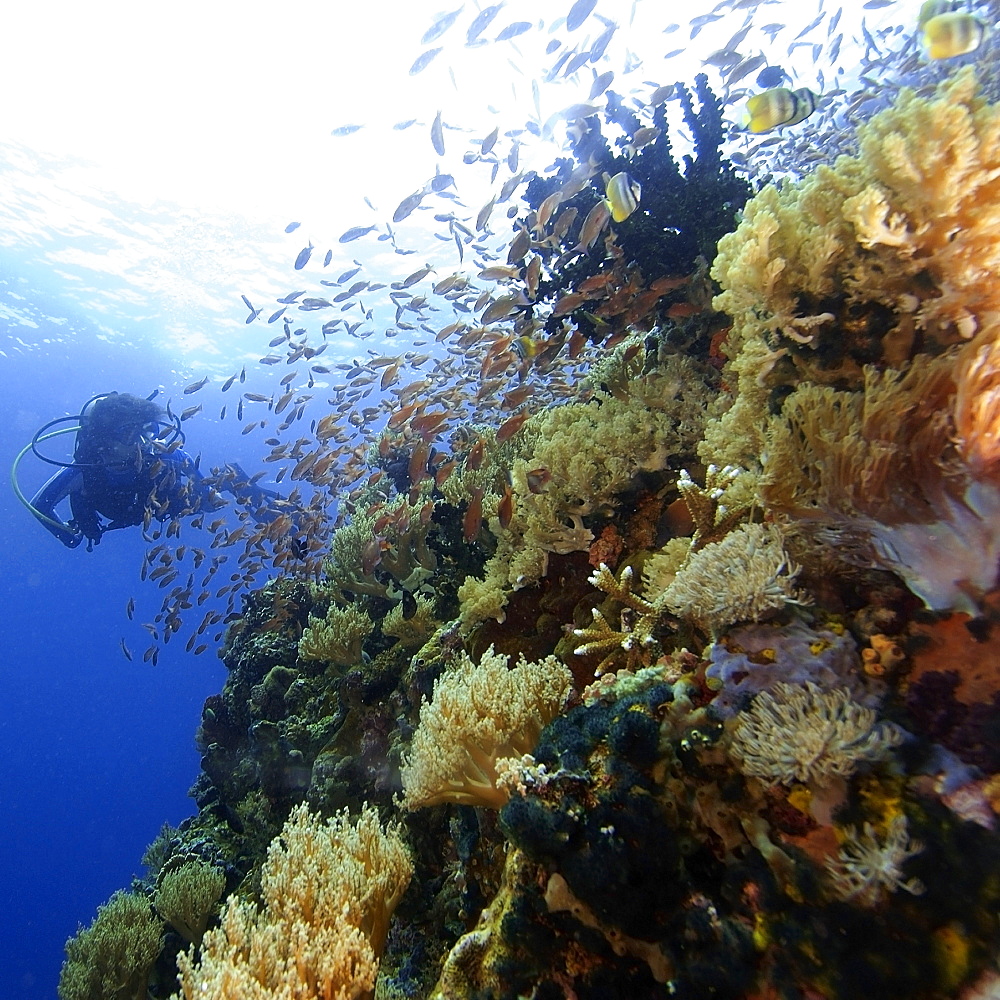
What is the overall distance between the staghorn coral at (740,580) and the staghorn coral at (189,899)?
288 inches

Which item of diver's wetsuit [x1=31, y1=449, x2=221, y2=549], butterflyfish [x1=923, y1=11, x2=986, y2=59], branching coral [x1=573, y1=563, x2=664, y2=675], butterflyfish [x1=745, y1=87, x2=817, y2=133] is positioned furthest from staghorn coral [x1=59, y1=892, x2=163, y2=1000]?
butterflyfish [x1=923, y1=11, x2=986, y2=59]

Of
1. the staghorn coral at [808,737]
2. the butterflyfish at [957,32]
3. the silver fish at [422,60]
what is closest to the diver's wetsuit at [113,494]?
the silver fish at [422,60]

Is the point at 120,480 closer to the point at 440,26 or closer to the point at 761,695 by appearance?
the point at 440,26

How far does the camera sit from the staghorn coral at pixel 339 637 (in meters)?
7.26

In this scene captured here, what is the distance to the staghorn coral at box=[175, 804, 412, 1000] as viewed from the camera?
2.91 meters

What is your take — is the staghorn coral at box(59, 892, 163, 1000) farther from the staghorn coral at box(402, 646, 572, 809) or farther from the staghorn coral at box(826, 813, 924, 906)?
the staghorn coral at box(826, 813, 924, 906)

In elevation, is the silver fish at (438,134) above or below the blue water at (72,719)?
above

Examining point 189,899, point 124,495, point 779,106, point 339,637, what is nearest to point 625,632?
point 779,106

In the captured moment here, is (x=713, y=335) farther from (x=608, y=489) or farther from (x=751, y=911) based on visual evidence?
(x=751, y=911)

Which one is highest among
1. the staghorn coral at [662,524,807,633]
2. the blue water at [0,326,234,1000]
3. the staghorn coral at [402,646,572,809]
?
the staghorn coral at [662,524,807,633]

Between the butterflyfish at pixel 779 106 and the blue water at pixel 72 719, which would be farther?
the blue water at pixel 72 719

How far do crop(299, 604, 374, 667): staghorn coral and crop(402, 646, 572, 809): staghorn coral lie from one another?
3.97m

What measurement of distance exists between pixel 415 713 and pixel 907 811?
4.66 m

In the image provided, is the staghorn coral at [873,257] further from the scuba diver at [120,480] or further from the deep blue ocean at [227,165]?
the scuba diver at [120,480]
